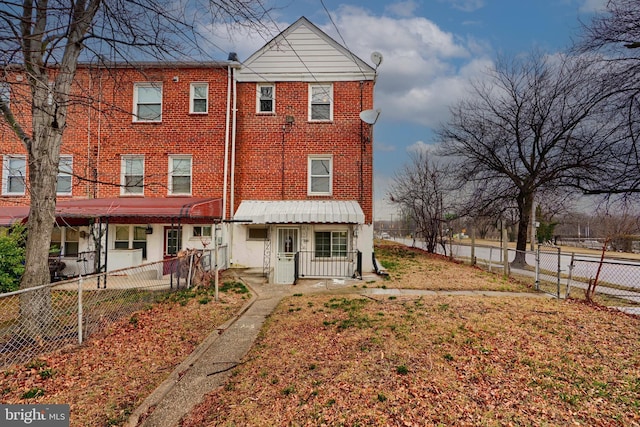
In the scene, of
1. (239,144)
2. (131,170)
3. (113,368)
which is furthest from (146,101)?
(113,368)

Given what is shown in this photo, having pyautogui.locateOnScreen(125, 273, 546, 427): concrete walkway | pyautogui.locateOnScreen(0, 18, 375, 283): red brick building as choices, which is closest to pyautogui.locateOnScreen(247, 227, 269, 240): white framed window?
pyautogui.locateOnScreen(0, 18, 375, 283): red brick building

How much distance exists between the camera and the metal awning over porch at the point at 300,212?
1220cm

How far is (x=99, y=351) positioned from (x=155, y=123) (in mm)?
12065

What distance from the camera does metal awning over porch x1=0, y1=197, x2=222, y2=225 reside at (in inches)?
449

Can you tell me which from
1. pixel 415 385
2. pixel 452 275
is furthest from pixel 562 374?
pixel 452 275

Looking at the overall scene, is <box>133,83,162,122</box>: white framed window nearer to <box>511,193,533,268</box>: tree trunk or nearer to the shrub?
the shrub

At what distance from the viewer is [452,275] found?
41.6 ft

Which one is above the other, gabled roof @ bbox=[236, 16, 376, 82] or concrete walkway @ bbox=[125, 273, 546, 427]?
gabled roof @ bbox=[236, 16, 376, 82]

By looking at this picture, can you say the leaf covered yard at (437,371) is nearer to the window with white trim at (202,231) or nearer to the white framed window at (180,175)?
the window with white trim at (202,231)

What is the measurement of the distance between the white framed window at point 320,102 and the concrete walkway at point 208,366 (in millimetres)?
8848

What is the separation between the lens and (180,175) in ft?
48.0

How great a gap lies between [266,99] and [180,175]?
549cm

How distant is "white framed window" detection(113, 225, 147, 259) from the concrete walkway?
7.67 metres

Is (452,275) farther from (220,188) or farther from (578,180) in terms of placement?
(220,188)
